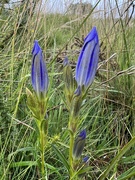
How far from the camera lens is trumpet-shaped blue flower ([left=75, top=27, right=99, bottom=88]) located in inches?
20.2

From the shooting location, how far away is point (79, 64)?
54cm

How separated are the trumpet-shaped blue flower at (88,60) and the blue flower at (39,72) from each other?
0.07m

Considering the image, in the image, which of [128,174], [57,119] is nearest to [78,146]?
[128,174]

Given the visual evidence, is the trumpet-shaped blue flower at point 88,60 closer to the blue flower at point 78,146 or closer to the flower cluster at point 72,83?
the flower cluster at point 72,83

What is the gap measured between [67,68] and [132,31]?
1.38m

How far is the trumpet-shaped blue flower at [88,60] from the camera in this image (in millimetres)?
513

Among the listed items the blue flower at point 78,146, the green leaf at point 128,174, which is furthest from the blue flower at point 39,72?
the green leaf at point 128,174

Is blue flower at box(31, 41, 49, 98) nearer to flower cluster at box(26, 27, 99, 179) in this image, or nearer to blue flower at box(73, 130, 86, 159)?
flower cluster at box(26, 27, 99, 179)

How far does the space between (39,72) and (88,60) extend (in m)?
0.10

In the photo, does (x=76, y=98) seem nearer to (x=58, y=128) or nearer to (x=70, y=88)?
(x=70, y=88)

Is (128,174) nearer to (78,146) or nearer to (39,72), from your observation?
(78,146)

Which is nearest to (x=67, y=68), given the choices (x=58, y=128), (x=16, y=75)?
(x=58, y=128)

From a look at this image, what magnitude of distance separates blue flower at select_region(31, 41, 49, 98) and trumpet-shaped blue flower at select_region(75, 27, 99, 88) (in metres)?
0.07

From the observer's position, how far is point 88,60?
0.53 meters
